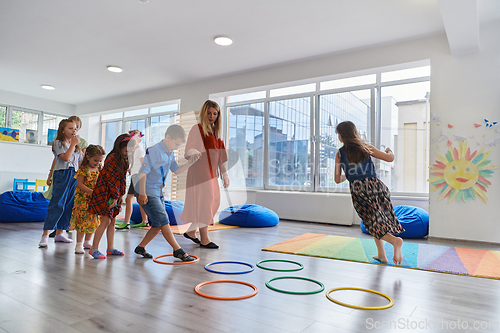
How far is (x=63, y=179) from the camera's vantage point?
312 cm

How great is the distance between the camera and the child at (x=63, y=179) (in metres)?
3.08

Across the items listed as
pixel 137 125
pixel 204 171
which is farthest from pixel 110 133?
pixel 204 171

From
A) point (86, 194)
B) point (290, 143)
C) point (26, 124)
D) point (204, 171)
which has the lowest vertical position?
point (86, 194)

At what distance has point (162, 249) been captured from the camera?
9.83 ft

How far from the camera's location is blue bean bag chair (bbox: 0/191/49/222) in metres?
4.44

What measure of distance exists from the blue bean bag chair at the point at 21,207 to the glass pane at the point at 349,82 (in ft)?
15.5

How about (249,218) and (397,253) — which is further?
(249,218)

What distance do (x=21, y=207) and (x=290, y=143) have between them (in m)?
4.26

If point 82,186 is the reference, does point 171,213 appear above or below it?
below

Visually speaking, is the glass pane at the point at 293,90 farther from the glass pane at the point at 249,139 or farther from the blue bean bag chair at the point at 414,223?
the blue bean bag chair at the point at 414,223

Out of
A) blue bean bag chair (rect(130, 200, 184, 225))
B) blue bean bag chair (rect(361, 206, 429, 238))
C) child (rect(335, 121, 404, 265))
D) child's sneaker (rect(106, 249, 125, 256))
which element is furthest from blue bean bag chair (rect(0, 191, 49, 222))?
blue bean bag chair (rect(361, 206, 429, 238))

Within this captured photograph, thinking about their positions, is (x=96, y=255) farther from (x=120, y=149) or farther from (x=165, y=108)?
(x=165, y=108)

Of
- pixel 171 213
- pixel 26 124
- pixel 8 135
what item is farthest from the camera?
pixel 26 124

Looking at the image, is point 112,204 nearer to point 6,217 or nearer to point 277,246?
point 277,246
